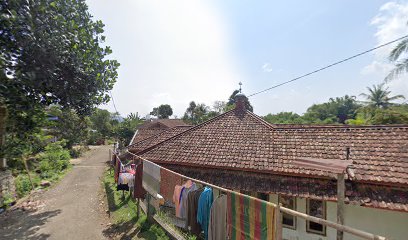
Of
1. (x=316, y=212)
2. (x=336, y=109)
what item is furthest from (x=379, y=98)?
(x=316, y=212)

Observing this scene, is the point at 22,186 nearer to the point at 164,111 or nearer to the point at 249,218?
the point at 249,218

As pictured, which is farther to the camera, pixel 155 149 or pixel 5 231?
pixel 155 149

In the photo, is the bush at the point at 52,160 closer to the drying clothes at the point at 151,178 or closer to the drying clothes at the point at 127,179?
the drying clothes at the point at 127,179

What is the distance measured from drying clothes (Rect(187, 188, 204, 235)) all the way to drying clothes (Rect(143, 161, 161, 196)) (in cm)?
175

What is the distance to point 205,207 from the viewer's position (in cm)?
553

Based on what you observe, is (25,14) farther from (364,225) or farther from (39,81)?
(364,225)

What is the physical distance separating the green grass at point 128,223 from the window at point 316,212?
5.90 meters

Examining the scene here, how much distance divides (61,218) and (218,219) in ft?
26.7

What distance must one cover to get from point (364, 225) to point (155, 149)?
9.92 metres

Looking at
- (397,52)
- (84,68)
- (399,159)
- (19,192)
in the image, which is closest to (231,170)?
(399,159)

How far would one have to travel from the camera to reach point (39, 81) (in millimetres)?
8133

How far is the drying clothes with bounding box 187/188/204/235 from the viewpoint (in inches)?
233

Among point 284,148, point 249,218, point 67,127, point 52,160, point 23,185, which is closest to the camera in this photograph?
point 249,218

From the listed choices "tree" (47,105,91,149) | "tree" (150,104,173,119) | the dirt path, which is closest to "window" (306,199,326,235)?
the dirt path
